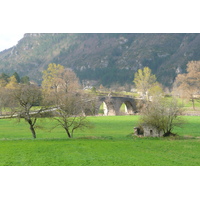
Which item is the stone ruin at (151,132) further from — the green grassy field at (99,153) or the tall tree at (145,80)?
the tall tree at (145,80)

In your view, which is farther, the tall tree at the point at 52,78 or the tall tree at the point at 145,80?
the tall tree at the point at 145,80

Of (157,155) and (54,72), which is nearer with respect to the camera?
(157,155)

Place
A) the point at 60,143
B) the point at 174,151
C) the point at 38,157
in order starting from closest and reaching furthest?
the point at 38,157, the point at 174,151, the point at 60,143

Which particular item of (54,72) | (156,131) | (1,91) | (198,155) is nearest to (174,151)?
(198,155)

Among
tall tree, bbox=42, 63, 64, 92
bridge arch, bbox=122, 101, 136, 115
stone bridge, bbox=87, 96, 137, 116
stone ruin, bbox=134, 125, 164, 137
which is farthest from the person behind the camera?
bridge arch, bbox=122, 101, 136, 115

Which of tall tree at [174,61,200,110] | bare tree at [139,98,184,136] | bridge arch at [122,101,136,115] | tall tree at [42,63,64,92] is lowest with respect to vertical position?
bridge arch at [122,101,136,115]

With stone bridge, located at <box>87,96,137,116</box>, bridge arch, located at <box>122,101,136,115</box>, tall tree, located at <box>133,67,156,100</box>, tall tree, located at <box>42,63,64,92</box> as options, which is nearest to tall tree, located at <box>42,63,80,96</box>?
tall tree, located at <box>42,63,64,92</box>

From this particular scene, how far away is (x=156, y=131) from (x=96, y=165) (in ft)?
54.4

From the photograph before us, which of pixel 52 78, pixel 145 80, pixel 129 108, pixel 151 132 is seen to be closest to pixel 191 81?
pixel 145 80

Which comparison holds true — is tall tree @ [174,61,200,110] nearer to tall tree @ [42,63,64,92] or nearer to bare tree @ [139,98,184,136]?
tall tree @ [42,63,64,92]

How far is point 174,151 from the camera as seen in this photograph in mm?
24031

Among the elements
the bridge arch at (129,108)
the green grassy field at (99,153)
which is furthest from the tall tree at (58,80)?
the green grassy field at (99,153)

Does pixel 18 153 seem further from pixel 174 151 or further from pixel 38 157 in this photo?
pixel 174 151

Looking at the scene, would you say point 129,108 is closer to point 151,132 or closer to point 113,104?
point 113,104
